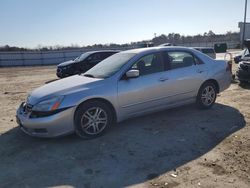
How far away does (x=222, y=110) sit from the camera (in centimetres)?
693

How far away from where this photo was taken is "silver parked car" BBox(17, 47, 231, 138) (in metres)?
5.05

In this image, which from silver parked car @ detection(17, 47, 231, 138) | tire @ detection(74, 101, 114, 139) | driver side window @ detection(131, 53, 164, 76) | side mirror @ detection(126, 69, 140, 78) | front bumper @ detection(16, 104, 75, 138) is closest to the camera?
front bumper @ detection(16, 104, 75, 138)

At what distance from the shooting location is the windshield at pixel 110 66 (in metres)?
5.78

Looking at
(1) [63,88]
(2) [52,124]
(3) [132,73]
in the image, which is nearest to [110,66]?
(3) [132,73]

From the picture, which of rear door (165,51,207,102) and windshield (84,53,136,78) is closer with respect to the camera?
windshield (84,53,136,78)

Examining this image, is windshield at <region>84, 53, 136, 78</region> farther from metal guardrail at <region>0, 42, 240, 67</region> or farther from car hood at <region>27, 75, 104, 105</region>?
metal guardrail at <region>0, 42, 240, 67</region>

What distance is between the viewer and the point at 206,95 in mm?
6918

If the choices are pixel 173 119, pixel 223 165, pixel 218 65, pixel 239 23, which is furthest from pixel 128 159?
pixel 239 23

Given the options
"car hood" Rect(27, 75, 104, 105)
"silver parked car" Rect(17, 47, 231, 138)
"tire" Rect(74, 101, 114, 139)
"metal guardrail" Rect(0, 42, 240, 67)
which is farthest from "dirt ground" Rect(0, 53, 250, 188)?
"metal guardrail" Rect(0, 42, 240, 67)

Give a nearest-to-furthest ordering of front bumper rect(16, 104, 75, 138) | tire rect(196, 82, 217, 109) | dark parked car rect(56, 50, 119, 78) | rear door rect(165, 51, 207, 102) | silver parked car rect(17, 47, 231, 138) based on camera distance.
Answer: front bumper rect(16, 104, 75, 138) → silver parked car rect(17, 47, 231, 138) → rear door rect(165, 51, 207, 102) → tire rect(196, 82, 217, 109) → dark parked car rect(56, 50, 119, 78)

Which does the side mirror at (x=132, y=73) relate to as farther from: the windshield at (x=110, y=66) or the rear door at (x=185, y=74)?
the rear door at (x=185, y=74)

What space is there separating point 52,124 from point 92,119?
74 cm

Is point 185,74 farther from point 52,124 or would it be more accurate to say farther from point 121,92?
point 52,124

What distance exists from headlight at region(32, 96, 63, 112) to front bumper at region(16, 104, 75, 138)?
14cm
